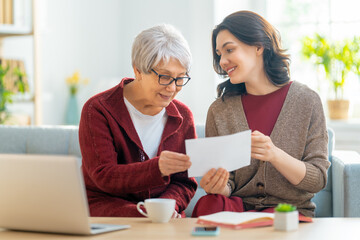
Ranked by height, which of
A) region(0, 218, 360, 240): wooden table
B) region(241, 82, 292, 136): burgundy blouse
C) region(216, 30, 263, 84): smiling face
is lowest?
region(0, 218, 360, 240): wooden table

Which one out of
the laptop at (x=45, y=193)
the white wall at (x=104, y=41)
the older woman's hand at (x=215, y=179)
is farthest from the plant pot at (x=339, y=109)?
the laptop at (x=45, y=193)

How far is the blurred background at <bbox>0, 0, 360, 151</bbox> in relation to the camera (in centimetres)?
377

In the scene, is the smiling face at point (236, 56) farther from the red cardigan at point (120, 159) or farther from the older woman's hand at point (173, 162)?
the older woman's hand at point (173, 162)

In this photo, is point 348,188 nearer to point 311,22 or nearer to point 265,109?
point 265,109

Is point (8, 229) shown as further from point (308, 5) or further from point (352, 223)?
point (308, 5)

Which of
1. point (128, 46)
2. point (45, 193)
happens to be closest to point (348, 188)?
point (45, 193)

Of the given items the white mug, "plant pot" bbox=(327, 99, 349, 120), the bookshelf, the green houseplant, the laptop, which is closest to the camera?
the laptop

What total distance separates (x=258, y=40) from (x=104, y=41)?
2.84m

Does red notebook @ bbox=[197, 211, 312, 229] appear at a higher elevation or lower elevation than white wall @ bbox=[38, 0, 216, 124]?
lower

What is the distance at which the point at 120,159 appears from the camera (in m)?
1.91

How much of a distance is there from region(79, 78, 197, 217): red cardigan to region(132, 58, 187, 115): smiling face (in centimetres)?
7

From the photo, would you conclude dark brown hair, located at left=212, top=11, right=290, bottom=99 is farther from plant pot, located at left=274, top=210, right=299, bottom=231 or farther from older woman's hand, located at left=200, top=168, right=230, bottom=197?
plant pot, located at left=274, top=210, right=299, bottom=231

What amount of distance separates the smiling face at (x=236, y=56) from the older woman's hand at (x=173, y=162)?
0.52 m

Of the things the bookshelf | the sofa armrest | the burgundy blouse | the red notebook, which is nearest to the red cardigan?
the burgundy blouse
